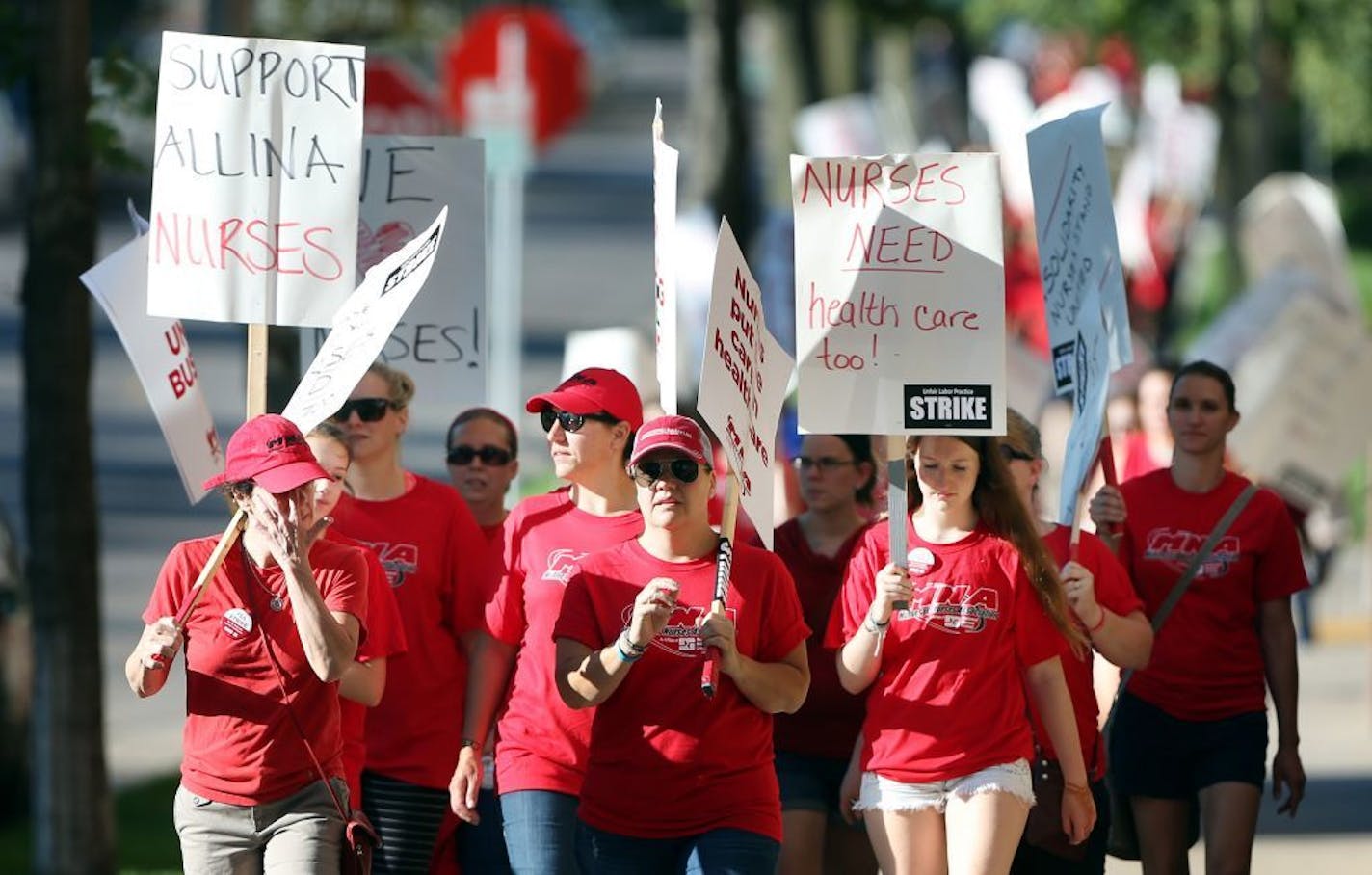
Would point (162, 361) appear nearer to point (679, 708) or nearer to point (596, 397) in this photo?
point (596, 397)

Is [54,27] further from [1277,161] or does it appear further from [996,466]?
[1277,161]

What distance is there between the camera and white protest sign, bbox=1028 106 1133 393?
24.0ft

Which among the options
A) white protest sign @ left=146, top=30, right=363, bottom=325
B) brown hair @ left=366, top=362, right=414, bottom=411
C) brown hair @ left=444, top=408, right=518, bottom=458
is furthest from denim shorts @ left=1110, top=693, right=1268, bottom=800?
white protest sign @ left=146, top=30, right=363, bottom=325

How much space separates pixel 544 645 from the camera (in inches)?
268

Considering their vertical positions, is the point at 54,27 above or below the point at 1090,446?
above

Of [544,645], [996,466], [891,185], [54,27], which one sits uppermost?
[54,27]

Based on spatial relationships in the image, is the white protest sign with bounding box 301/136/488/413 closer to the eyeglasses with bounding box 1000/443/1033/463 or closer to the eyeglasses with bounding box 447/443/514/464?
the eyeglasses with bounding box 447/443/514/464

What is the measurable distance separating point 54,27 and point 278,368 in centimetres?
156

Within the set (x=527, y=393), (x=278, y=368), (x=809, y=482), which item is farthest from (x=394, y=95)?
(x=527, y=393)

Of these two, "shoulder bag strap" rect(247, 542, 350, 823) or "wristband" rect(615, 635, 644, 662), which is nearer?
"wristband" rect(615, 635, 644, 662)

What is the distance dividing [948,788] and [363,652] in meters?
1.51

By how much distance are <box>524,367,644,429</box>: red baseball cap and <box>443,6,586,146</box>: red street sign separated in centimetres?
1768

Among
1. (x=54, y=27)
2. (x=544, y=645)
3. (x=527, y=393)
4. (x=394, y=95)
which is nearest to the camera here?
(x=544, y=645)

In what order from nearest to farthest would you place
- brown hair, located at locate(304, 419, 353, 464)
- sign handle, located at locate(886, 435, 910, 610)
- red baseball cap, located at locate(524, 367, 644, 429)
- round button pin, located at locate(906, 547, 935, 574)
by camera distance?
1. sign handle, located at locate(886, 435, 910, 610)
2. round button pin, located at locate(906, 547, 935, 574)
3. red baseball cap, located at locate(524, 367, 644, 429)
4. brown hair, located at locate(304, 419, 353, 464)
